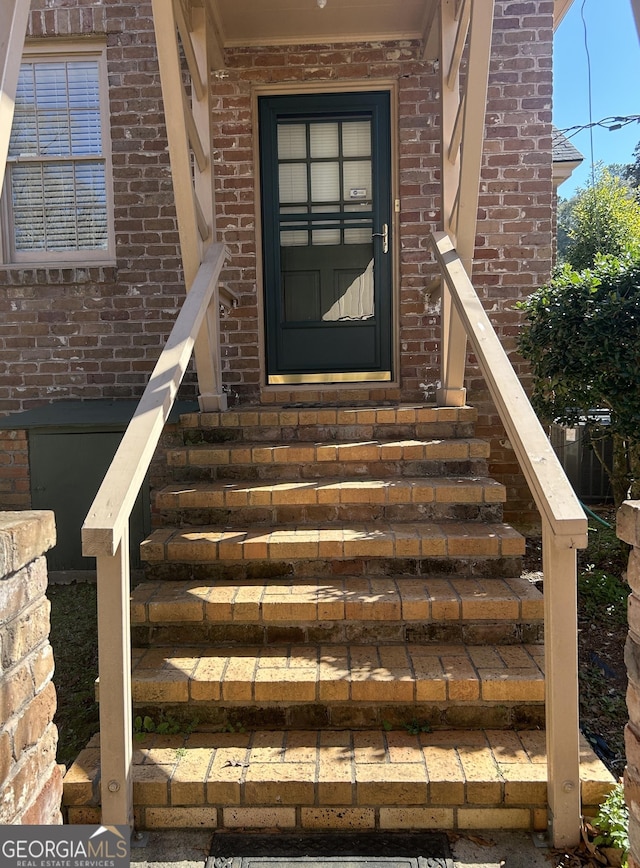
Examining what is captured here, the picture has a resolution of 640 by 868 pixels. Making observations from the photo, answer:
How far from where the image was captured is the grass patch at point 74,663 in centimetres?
242

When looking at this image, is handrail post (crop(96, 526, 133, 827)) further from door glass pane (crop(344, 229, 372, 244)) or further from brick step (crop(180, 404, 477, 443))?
door glass pane (crop(344, 229, 372, 244))

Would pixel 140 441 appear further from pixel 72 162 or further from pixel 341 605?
pixel 72 162

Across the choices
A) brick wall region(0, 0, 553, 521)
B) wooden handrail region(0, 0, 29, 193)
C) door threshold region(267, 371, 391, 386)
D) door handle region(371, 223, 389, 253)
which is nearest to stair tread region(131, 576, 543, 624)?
wooden handrail region(0, 0, 29, 193)

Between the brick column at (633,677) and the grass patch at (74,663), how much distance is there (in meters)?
1.83

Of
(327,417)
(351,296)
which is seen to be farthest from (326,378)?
(327,417)

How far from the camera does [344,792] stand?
192 centimetres

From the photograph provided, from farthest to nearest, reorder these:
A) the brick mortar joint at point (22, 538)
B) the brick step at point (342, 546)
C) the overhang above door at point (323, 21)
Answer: the overhang above door at point (323, 21) < the brick step at point (342, 546) < the brick mortar joint at point (22, 538)

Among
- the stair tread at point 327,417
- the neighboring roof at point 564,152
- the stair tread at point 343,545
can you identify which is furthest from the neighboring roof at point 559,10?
the stair tread at point 343,545

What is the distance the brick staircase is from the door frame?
1.31 meters

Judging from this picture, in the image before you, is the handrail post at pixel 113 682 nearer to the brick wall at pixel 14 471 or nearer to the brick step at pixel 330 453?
the brick step at pixel 330 453

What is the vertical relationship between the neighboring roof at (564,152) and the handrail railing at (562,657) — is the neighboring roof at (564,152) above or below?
above

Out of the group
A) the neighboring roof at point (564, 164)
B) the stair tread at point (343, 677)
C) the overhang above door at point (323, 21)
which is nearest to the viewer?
the stair tread at point (343, 677)

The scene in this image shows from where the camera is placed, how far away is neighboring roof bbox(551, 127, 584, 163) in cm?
570

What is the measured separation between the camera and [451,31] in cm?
368
